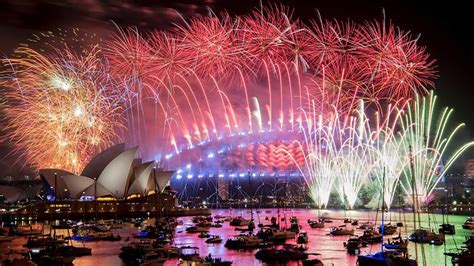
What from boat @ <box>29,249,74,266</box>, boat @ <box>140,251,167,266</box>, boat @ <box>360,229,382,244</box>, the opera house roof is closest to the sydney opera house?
the opera house roof

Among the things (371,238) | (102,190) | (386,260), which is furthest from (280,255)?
(102,190)

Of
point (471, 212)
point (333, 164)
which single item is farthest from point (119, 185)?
point (471, 212)

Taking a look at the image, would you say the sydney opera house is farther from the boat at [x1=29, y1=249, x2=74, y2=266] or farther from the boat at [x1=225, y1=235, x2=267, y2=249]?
the boat at [x1=29, y1=249, x2=74, y2=266]

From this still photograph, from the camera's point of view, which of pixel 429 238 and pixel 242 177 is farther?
pixel 242 177

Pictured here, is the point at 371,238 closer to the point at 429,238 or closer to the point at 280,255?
the point at 429,238

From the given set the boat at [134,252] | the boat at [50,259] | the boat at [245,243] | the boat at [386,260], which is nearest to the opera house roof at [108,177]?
the boat at [245,243]

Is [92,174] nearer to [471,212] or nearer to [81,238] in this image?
[81,238]
